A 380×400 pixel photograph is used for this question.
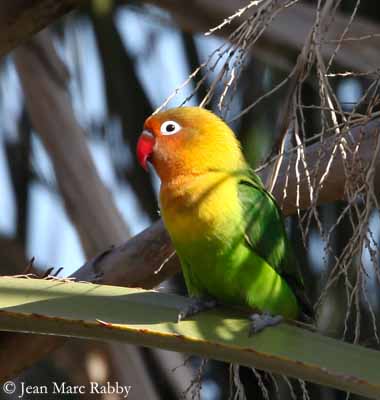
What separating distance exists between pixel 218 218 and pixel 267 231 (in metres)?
0.18

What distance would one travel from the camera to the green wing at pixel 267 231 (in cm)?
246

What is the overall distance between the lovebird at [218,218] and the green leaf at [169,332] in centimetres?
61

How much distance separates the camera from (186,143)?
8.57 ft

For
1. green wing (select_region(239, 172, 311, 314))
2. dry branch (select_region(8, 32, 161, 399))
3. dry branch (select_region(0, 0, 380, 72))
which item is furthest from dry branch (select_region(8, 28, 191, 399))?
green wing (select_region(239, 172, 311, 314))

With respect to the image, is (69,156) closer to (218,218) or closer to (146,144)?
(146,144)

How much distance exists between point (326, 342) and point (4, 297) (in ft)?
1.87

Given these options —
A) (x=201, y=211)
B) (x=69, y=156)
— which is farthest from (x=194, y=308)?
(x=69, y=156)

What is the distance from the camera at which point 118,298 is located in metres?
1.76

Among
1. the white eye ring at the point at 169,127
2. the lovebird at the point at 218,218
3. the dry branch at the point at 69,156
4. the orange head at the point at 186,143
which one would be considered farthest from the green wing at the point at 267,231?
the dry branch at the point at 69,156

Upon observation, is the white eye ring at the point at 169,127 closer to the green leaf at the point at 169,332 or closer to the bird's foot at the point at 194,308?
the bird's foot at the point at 194,308

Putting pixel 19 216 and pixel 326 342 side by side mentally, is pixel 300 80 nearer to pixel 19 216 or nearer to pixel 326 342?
pixel 326 342

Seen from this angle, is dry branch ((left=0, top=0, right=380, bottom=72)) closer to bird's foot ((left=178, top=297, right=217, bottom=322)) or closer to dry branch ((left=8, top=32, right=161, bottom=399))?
dry branch ((left=8, top=32, right=161, bottom=399))

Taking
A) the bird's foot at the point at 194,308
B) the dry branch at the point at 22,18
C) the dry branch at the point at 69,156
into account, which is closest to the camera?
the bird's foot at the point at 194,308

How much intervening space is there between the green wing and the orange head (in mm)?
106
